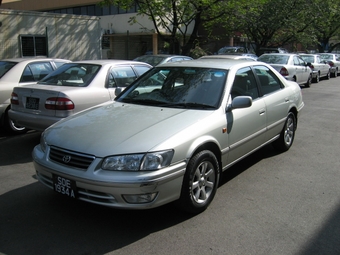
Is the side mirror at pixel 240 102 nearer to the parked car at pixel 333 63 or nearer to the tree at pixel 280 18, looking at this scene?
the tree at pixel 280 18

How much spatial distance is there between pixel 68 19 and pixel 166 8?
13.7 feet

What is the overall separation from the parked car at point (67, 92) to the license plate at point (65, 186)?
→ 232 centimetres

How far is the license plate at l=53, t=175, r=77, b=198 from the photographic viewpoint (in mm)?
3525

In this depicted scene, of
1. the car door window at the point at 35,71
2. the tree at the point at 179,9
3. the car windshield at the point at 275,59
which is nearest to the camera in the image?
the car door window at the point at 35,71

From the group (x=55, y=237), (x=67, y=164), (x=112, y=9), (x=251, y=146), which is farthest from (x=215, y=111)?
(x=112, y=9)

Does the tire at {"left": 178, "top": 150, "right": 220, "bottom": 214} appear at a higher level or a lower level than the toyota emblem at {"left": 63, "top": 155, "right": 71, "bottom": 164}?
lower

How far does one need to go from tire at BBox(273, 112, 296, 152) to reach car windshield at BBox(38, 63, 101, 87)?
3.51 meters

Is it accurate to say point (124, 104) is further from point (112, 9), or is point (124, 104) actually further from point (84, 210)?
point (112, 9)

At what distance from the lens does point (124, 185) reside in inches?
130

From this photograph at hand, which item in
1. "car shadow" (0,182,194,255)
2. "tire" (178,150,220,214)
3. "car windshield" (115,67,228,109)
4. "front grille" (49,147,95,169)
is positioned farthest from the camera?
"car windshield" (115,67,228,109)

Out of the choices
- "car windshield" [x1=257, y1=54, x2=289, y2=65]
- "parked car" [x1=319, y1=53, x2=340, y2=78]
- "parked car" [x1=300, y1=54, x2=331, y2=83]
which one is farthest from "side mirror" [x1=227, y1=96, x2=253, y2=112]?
"parked car" [x1=319, y1=53, x2=340, y2=78]

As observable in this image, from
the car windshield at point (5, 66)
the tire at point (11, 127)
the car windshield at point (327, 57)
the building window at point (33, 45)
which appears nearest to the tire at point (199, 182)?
the tire at point (11, 127)

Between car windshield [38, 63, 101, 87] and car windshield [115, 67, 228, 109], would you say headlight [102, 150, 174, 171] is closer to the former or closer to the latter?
car windshield [115, 67, 228, 109]

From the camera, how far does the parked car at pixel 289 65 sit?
13998 mm
